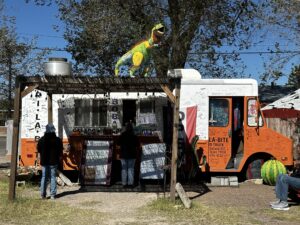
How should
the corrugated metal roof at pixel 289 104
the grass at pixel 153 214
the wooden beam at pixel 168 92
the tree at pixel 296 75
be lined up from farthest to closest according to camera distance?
1. the tree at pixel 296 75
2. the corrugated metal roof at pixel 289 104
3. the wooden beam at pixel 168 92
4. the grass at pixel 153 214

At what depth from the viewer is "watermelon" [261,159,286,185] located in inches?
487

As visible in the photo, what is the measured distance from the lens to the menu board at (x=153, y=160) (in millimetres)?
12633

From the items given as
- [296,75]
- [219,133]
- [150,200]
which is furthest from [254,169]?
[296,75]

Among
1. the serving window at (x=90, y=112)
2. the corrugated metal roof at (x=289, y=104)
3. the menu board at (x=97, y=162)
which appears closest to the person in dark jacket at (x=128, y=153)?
the menu board at (x=97, y=162)

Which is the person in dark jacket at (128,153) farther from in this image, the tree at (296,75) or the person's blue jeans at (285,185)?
the tree at (296,75)

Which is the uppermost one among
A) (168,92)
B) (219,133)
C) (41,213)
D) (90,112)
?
(168,92)

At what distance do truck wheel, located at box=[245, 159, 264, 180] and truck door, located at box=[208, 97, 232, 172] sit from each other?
715 millimetres

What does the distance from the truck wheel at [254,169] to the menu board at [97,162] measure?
3789 millimetres

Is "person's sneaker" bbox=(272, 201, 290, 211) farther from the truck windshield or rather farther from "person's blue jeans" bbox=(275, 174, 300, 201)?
the truck windshield

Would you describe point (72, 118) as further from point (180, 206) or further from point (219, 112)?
point (180, 206)

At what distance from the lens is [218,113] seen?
42.9 feet

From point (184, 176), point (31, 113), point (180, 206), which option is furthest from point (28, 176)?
point (180, 206)

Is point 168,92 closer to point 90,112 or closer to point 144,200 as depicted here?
point 144,200

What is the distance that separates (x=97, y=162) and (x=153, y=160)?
1453 mm
